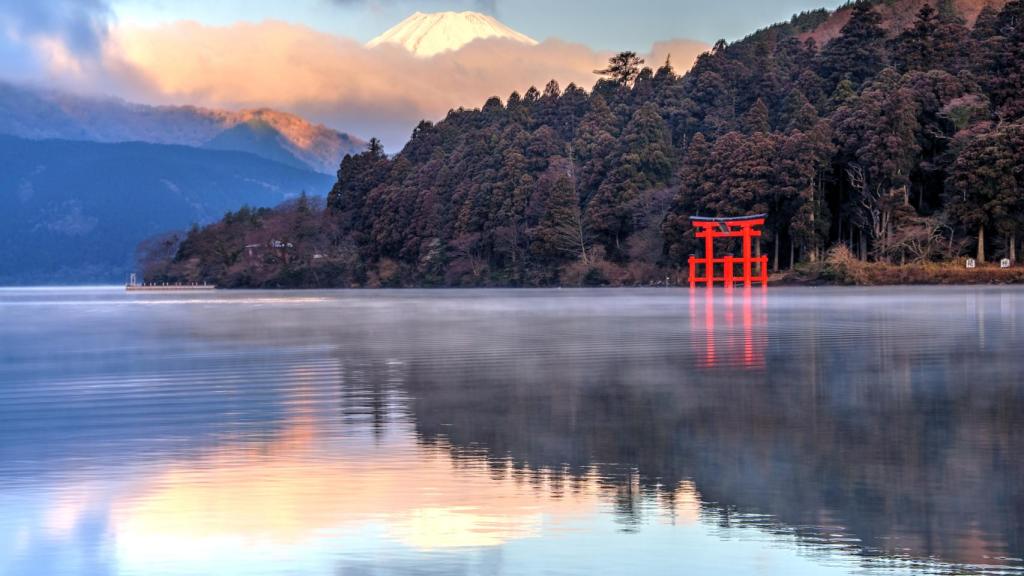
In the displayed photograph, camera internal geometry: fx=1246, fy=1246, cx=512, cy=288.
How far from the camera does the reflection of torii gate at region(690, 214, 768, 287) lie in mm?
67312

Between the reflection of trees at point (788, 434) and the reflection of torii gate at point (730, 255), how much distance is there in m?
50.2

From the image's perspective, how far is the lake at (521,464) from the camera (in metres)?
5.95

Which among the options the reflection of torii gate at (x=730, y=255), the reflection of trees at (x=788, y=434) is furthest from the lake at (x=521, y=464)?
the reflection of torii gate at (x=730, y=255)

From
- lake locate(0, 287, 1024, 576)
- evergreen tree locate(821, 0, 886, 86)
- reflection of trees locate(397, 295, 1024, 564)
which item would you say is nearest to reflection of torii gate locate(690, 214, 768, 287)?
evergreen tree locate(821, 0, 886, 86)

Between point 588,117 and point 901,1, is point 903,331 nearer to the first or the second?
point 588,117

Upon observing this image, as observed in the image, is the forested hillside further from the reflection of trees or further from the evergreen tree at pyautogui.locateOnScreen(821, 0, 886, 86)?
the reflection of trees

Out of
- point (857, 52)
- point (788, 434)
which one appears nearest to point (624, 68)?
point (857, 52)

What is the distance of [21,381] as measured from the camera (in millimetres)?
15562

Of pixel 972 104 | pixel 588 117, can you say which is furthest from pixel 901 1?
pixel 972 104

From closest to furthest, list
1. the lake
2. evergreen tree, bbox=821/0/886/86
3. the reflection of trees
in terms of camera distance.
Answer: the lake → the reflection of trees → evergreen tree, bbox=821/0/886/86

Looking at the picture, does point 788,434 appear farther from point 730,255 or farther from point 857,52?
point 857,52

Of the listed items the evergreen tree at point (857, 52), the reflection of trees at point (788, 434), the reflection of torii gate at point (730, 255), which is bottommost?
the reflection of trees at point (788, 434)

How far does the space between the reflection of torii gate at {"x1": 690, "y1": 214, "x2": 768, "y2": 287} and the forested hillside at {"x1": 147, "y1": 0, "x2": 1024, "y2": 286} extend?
6.77ft

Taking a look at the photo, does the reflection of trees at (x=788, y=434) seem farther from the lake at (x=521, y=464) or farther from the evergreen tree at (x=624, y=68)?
the evergreen tree at (x=624, y=68)
